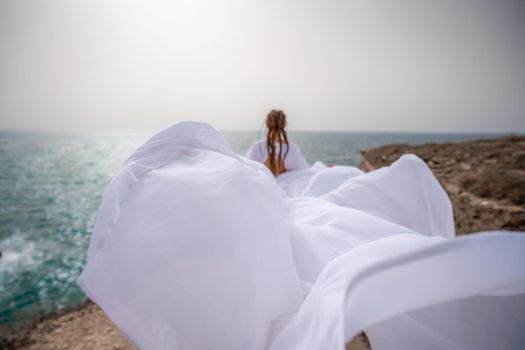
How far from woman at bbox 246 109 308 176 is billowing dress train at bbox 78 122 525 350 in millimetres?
2703

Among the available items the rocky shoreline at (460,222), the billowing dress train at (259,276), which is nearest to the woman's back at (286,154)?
the rocky shoreline at (460,222)

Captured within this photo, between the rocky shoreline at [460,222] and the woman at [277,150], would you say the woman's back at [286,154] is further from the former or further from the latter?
the rocky shoreline at [460,222]

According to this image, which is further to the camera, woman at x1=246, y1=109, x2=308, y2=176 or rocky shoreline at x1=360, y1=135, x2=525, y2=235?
woman at x1=246, y1=109, x2=308, y2=176

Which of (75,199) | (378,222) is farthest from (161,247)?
(75,199)

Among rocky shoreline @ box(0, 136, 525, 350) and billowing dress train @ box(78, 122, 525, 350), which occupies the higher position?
billowing dress train @ box(78, 122, 525, 350)

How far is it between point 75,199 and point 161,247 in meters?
16.5

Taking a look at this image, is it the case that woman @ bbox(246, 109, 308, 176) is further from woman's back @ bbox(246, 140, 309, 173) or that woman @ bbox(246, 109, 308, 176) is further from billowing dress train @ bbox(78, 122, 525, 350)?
billowing dress train @ bbox(78, 122, 525, 350)

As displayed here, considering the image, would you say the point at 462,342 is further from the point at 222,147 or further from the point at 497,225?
the point at 497,225

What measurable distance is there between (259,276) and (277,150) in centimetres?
321

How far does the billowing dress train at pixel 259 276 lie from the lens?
61 cm

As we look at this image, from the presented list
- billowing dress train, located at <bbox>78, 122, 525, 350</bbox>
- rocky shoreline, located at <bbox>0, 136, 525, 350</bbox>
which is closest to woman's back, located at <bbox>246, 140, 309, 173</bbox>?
rocky shoreline, located at <bbox>0, 136, 525, 350</bbox>

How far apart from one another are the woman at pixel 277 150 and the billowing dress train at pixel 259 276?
8.87ft

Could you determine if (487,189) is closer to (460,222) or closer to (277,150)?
(460,222)

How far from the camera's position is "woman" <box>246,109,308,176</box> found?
3814mm
